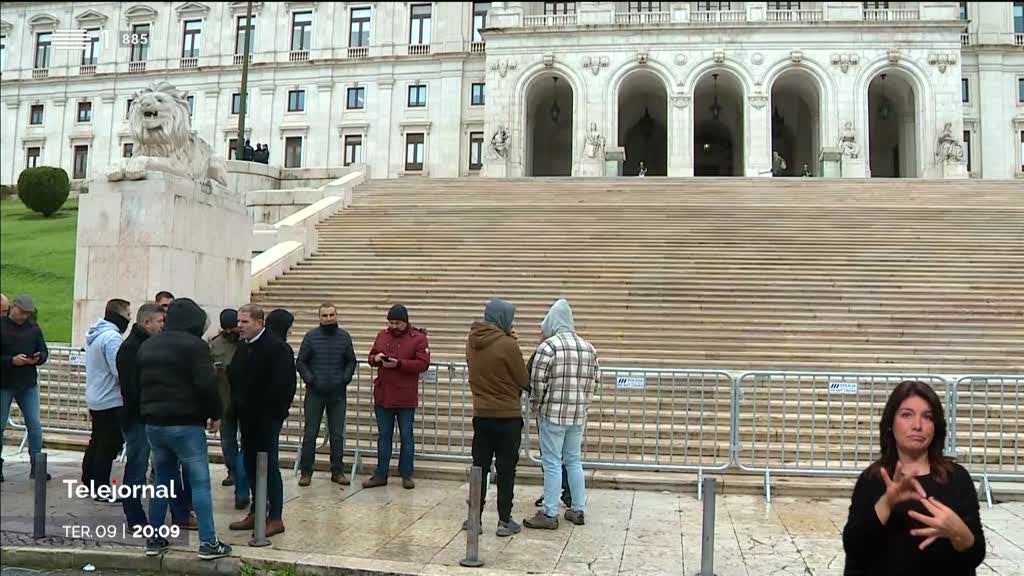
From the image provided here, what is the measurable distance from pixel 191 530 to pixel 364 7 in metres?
44.3

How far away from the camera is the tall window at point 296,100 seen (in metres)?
45.1

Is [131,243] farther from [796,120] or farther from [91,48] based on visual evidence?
[91,48]

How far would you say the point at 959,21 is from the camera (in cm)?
3422

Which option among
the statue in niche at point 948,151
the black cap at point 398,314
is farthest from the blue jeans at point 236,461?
the statue in niche at point 948,151

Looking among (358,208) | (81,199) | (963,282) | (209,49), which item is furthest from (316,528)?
(209,49)

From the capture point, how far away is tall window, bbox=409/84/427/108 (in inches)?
1716

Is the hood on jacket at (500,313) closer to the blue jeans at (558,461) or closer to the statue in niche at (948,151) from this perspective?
the blue jeans at (558,461)

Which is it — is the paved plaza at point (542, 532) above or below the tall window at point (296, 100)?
below

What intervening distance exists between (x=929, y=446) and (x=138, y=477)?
5708 millimetres

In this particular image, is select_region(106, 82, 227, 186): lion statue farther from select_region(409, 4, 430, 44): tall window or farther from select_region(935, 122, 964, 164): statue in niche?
select_region(409, 4, 430, 44): tall window

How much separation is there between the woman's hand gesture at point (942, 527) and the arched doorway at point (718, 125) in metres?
35.1

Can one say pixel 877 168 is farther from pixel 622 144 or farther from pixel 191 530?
pixel 191 530

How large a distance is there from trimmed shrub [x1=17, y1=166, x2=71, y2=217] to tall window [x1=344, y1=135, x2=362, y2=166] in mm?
16721

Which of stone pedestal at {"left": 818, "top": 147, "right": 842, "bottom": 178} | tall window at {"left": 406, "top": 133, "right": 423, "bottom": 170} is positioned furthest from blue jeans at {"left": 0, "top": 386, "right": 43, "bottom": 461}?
tall window at {"left": 406, "top": 133, "right": 423, "bottom": 170}
